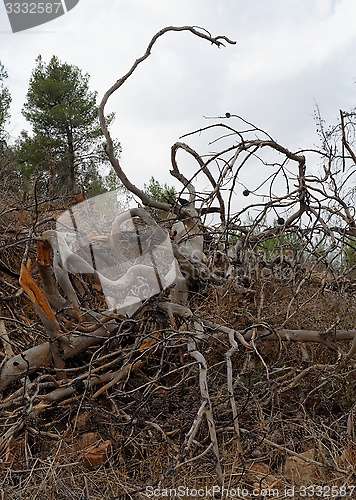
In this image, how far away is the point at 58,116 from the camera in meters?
12.2

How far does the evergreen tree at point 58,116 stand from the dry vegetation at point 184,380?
7.41m

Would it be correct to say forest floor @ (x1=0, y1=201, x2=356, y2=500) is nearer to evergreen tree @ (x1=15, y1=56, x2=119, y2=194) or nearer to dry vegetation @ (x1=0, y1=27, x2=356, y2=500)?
dry vegetation @ (x1=0, y1=27, x2=356, y2=500)

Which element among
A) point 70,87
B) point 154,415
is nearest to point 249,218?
point 154,415

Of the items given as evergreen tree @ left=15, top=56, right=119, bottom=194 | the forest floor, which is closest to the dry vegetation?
the forest floor

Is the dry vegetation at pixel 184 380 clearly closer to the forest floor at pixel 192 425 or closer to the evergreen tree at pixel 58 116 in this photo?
the forest floor at pixel 192 425

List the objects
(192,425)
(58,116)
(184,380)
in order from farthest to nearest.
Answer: (58,116), (184,380), (192,425)

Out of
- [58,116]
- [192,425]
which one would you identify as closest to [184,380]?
[192,425]

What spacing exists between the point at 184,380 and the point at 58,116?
10.4 meters

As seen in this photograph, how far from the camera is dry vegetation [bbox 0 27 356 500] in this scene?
2637 millimetres

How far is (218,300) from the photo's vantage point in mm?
3852

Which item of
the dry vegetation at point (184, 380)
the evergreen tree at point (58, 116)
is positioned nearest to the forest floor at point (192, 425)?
the dry vegetation at point (184, 380)

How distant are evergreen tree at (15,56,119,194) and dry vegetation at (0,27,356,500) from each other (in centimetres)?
741

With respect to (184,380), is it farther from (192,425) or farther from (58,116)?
(58,116)

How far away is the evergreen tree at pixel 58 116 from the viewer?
1146 centimetres
